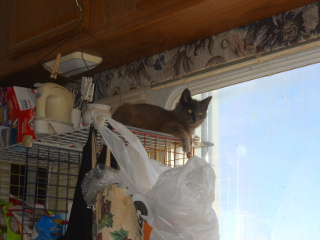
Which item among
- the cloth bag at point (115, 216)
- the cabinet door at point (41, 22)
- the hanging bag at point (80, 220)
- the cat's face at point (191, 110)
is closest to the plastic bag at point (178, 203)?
the cloth bag at point (115, 216)

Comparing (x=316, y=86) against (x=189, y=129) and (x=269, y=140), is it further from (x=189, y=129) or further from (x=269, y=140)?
(x=189, y=129)

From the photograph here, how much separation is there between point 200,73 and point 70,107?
0.48m

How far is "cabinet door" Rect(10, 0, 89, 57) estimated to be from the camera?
184cm

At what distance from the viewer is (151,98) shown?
200 centimetres

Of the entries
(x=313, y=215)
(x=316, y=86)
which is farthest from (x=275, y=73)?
(x=313, y=215)

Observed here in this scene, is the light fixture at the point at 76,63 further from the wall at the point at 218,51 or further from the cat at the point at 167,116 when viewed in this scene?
the cat at the point at 167,116

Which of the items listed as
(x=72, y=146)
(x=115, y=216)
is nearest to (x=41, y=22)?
(x=72, y=146)

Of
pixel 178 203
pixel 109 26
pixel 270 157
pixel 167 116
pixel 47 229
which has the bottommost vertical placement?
pixel 47 229

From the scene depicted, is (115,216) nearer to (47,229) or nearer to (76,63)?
(47,229)

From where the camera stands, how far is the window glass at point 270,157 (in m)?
1.52

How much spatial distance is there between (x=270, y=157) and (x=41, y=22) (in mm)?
1008

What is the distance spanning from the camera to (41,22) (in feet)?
6.54

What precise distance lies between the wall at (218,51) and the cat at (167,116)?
0.14 metres

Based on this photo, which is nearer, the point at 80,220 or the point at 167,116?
the point at 80,220
